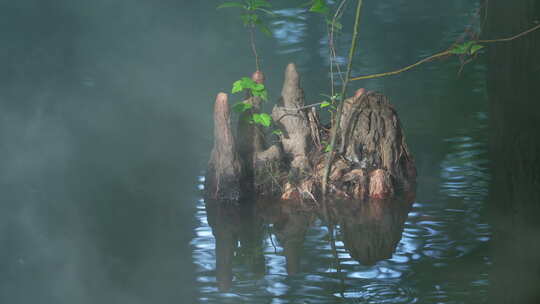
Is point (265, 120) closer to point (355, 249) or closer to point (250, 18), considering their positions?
point (250, 18)

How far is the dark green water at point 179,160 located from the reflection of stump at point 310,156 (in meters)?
0.24

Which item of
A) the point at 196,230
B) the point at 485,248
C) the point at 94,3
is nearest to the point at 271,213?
the point at 196,230

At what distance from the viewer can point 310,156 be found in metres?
4.86

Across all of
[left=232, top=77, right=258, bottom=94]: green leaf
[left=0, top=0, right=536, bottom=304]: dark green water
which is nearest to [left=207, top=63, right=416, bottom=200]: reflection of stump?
[left=232, top=77, right=258, bottom=94]: green leaf

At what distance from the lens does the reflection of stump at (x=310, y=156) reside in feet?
15.3

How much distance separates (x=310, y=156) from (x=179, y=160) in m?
1.28

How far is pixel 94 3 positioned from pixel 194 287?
9448 mm

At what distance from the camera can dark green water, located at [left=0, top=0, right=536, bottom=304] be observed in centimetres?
369

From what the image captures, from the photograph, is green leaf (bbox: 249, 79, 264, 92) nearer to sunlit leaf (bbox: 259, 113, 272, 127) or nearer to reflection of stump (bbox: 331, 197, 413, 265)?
sunlit leaf (bbox: 259, 113, 272, 127)

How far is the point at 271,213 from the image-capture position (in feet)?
15.0

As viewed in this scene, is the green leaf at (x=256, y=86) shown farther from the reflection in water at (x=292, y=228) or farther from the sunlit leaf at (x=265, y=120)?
the reflection in water at (x=292, y=228)

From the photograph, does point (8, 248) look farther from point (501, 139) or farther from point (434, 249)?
point (501, 139)

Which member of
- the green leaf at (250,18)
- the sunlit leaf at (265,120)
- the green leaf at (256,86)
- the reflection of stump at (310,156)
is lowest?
the reflection of stump at (310,156)

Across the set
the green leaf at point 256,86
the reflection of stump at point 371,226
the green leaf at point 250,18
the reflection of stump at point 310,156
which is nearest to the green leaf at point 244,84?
the green leaf at point 256,86
